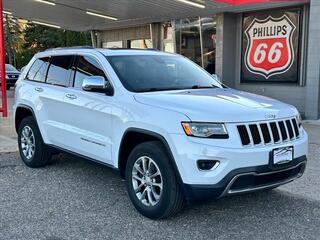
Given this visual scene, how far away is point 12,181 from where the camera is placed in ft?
20.2

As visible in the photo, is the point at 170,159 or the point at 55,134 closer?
the point at 170,159

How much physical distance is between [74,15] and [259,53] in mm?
8245

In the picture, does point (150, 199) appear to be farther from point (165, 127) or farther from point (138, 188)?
point (165, 127)

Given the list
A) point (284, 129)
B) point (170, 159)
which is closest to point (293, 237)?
point (284, 129)

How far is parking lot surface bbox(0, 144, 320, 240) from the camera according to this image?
14.3 feet

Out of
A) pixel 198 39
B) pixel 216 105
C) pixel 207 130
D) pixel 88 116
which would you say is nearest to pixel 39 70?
pixel 88 116

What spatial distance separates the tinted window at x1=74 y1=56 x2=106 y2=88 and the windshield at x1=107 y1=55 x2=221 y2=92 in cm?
21

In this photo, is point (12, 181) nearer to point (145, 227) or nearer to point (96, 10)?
point (145, 227)

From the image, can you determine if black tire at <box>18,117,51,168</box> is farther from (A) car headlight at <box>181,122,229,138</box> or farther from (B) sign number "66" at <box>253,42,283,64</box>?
(B) sign number "66" at <box>253,42,283,64</box>

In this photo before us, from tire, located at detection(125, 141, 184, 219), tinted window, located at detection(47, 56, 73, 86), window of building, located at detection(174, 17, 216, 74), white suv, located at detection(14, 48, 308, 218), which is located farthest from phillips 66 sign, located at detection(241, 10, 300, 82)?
tire, located at detection(125, 141, 184, 219)

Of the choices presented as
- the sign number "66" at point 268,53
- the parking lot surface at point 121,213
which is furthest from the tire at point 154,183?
the sign number "66" at point 268,53

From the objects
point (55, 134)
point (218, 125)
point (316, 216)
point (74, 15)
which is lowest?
point (316, 216)

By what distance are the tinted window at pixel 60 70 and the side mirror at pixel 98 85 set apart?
Result: 1003 mm

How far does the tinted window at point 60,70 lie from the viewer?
614 cm
